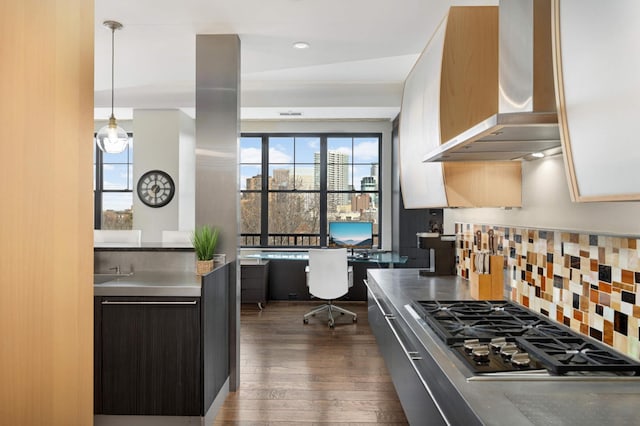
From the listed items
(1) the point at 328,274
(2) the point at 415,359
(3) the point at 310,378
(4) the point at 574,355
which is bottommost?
(3) the point at 310,378

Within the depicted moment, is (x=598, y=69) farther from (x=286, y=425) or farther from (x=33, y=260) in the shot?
(x=286, y=425)

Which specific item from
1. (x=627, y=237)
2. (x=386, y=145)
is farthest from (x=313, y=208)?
(x=627, y=237)

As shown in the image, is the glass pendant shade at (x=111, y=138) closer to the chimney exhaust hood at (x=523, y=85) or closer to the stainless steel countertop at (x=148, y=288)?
the stainless steel countertop at (x=148, y=288)

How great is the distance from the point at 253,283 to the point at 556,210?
187 inches

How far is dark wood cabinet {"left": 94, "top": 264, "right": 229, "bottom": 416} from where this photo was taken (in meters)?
2.68

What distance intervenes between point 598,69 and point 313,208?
624cm

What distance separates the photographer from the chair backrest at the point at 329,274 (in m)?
5.34

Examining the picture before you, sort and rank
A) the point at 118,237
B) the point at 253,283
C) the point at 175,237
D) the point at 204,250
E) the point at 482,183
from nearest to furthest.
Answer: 1. the point at 482,183
2. the point at 204,250
3. the point at 175,237
4. the point at 118,237
5. the point at 253,283

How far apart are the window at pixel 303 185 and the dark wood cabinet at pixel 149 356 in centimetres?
455

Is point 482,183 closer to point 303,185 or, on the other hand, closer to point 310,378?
point 310,378

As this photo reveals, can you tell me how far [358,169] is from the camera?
23.8ft

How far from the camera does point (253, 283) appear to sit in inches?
247

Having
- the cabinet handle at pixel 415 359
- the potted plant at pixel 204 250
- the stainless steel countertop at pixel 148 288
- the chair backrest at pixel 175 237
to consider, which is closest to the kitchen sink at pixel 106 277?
the stainless steel countertop at pixel 148 288

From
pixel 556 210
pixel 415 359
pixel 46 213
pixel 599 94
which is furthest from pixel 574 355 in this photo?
pixel 46 213
